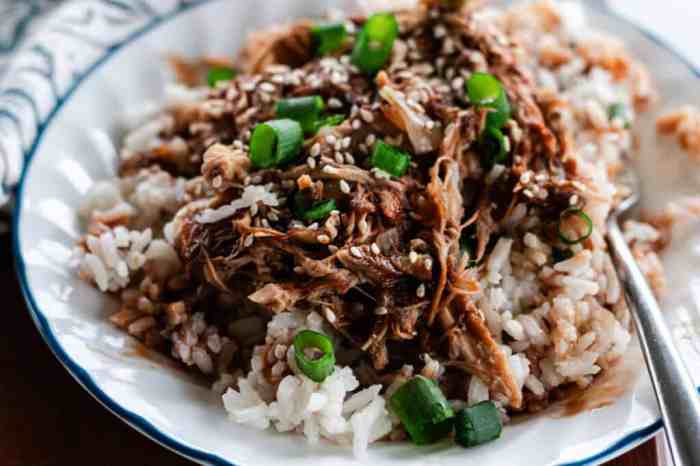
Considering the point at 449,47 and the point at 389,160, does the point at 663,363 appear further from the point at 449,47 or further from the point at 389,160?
the point at 449,47

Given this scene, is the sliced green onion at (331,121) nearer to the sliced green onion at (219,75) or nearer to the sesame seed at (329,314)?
the sesame seed at (329,314)

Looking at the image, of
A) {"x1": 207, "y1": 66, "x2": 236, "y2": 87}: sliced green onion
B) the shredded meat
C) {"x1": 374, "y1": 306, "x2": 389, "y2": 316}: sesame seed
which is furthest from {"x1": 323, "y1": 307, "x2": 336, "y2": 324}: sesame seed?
{"x1": 207, "y1": 66, "x2": 236, "y2": 87}: sliced green onion

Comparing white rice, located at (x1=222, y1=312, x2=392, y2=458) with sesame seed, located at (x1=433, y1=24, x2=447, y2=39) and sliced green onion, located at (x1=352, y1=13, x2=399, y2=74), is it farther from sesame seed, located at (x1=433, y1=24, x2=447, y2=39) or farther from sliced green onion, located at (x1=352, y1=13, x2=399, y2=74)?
sesame seed, located at (x1=433, y1=24, x2=447, y2=39)

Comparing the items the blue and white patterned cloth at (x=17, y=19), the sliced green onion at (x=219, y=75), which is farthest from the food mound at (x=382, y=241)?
the blue and white patterned cloth at (x=17, y=19)

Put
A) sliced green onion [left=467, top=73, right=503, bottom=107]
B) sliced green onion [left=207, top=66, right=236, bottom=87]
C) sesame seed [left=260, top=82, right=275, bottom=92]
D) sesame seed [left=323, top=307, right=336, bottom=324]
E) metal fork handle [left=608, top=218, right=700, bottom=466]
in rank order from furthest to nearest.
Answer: sliced green onion [left=207, top=66, right=236, bottom=87], sesame seed [left=260, top=82, right=275, bottom=92], sliced green onion [left=467, top=73, right=503, bottom=107], sesame seed [left=323, top=307, right=336, bottom=324], metal fork handle [left=608, top=218, right=700, bottom=466]

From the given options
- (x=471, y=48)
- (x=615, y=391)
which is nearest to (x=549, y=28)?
(x=471, y=48)

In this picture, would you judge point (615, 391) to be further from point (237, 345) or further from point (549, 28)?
point (549, 28)
